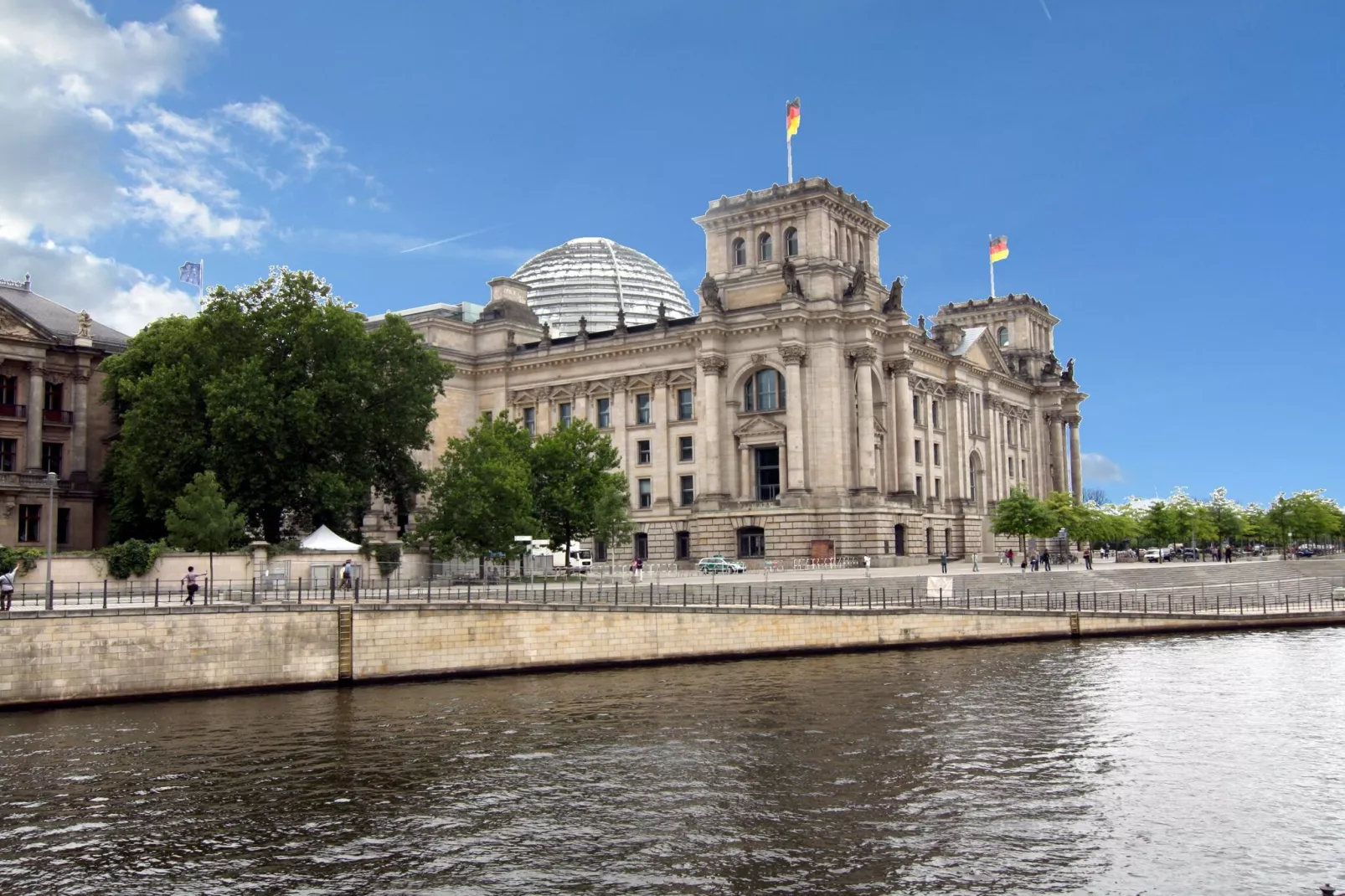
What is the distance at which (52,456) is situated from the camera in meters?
77.0

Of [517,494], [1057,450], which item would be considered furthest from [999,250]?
[517,494]

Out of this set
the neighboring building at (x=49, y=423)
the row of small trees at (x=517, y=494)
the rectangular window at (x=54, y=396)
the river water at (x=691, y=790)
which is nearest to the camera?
the river water at (x=691, y=790)

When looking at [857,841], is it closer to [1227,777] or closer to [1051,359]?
[1227,777]

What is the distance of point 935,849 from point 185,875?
12156 millimetres

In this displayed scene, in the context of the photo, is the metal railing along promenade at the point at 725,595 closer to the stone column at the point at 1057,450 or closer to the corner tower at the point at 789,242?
the corner tower at the point at 789,242

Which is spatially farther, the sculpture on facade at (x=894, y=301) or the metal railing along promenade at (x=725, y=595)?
the sculpture on facade at (x=894, y=301)

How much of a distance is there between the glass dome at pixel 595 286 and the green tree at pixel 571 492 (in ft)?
175

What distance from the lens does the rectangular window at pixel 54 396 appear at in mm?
76500

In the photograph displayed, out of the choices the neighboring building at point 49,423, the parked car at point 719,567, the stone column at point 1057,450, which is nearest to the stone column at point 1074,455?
the stone column at point 1057,450

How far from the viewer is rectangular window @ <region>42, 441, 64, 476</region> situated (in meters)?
76.1

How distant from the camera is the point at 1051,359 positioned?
13125 centimetres

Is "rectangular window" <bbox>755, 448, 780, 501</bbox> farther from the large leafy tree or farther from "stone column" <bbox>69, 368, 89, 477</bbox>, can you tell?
"stone column" <bbox>69, 368, 89, 477</bbox>

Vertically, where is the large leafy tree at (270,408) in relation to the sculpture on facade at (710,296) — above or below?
below

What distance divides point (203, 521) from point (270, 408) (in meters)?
9.31
